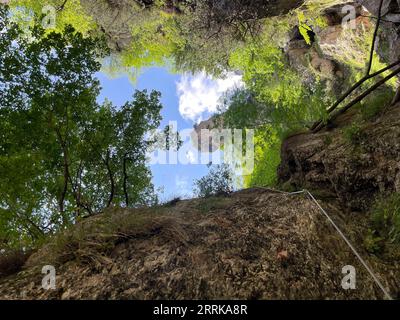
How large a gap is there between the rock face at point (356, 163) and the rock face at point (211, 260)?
66 centimetres

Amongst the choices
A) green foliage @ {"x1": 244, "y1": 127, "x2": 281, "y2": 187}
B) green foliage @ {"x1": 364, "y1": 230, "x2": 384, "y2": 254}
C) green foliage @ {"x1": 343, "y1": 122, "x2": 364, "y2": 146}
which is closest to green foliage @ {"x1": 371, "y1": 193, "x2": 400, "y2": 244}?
green foliage @ {"x1": 364, "y1": 230, "x2": 384, "y2": 254}

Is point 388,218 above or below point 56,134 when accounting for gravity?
below

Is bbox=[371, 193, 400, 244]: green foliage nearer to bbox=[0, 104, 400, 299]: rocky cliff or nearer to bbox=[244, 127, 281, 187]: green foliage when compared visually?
bbox=[0, 104, 400, 299]: rocky cliff

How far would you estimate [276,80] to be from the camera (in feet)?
75.9

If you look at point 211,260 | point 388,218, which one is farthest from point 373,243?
point 211,260

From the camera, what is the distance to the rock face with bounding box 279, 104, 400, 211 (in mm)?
6742

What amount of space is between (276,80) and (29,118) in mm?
17537

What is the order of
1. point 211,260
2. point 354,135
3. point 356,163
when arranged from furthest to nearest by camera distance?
point 354,135 < point 356,163 < point 211,260

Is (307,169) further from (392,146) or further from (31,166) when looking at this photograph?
(31,166)

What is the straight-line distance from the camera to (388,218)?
616 cm

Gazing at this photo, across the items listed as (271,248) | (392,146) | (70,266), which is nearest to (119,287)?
(70,266)

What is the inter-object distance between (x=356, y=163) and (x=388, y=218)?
1.42 meters

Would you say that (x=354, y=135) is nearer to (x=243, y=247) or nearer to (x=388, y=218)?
(x=388, y=218)

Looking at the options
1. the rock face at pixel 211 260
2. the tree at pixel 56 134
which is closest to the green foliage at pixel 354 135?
the rock face at pixel 211 260
